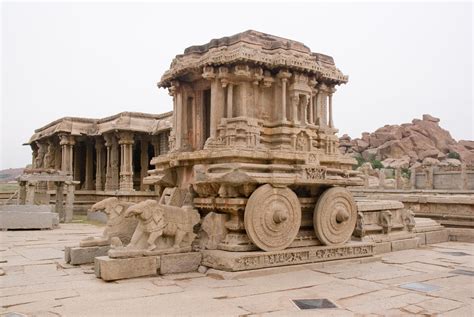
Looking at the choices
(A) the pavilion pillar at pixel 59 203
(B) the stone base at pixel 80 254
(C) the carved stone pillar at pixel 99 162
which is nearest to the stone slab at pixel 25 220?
(A) the pavilion pillar at pixel 59 203

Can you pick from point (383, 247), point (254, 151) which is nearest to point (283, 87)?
point (254, 151)

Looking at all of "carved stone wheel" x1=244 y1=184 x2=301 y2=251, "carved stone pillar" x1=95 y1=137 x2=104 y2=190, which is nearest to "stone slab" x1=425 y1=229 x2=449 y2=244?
"carved stone wheel" x1=244 y1=184 x2=301 y2=251

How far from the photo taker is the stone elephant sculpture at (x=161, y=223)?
6480 millimetres

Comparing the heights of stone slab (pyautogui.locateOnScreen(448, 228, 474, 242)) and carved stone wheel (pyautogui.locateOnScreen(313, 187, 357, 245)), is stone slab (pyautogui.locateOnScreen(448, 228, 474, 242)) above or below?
below

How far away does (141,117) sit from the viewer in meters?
22.9

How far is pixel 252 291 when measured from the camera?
554 centimetres

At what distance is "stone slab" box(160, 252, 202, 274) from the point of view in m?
6.50

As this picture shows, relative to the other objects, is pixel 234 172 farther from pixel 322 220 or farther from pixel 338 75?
pixel 338 75

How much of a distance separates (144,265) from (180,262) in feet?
1.96

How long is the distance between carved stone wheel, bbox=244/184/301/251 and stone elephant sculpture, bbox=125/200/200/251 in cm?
Answer: 97

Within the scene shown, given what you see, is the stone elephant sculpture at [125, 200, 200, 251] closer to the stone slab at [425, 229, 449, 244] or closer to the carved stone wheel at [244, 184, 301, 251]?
the carved stone wheel at [244, 184, 301, 251]

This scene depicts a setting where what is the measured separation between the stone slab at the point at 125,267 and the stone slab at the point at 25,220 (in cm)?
995

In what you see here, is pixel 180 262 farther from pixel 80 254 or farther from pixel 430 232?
pixel 430 232

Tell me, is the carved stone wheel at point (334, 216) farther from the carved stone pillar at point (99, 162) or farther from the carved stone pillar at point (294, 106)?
the carved stone pillar at point (99, 162)
